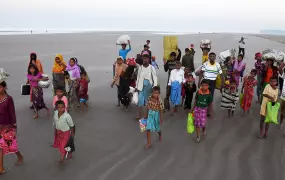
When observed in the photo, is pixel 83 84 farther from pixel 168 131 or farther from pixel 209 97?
pixel 209 97

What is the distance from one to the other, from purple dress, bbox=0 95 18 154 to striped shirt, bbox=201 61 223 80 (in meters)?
4.52

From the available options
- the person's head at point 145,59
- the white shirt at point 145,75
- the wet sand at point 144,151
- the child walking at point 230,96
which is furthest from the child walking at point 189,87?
the person's head at point 145,59

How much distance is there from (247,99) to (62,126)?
478 cm

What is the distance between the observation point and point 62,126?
485 cm

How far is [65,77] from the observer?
25.2ft

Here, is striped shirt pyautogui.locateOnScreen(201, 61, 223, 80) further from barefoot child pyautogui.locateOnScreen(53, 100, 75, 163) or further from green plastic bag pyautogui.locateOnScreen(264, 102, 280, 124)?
barefoot child pyautogui.locateOnScreen(53, 100, 75, 163)

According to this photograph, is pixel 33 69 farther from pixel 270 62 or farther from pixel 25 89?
pixel 270 62

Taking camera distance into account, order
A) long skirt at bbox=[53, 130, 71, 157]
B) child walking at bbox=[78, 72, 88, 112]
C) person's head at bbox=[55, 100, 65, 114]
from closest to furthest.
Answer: person's head at bbox=[55, 100, 65, 114] < long skirt at bbox=[53, 130, 71, 157] < child walking at bbox=[78, 72, 88, 112]

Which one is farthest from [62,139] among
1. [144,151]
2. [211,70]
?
[211,70]

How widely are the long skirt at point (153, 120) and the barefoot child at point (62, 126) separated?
152 centimetres

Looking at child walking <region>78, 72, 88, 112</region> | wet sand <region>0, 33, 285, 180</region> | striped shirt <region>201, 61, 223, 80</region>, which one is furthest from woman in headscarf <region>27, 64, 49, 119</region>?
striped shirt <region>201, 61, 223, 80</region>

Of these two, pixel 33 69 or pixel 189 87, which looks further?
pixel 189 87

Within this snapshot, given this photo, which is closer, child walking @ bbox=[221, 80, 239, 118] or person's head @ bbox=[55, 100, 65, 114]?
person's head @ bbox=[55, 100, 65, 114]

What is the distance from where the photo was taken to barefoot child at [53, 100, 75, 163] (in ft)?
15.9
